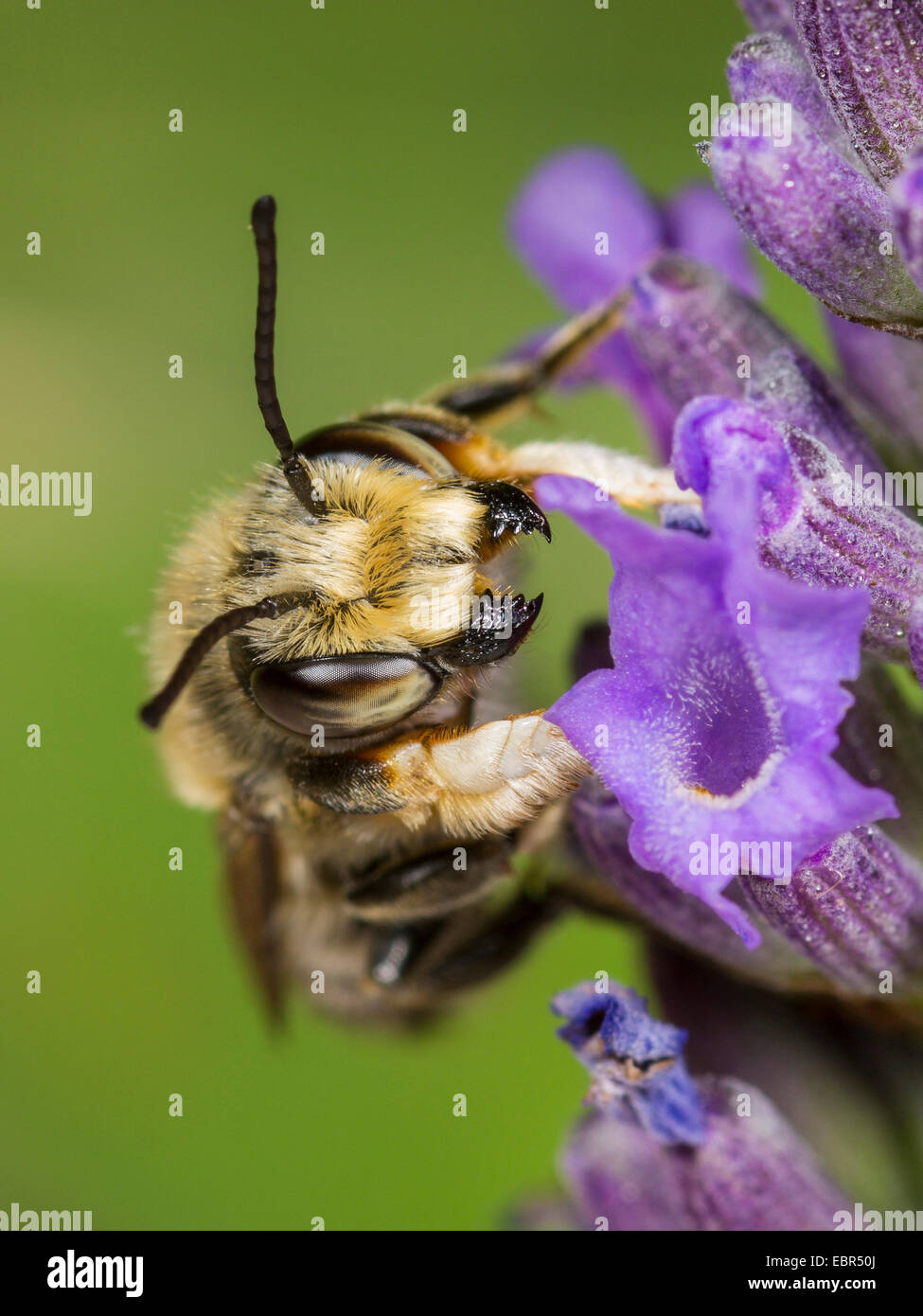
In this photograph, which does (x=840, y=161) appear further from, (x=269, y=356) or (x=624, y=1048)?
(x=624, y=1048)

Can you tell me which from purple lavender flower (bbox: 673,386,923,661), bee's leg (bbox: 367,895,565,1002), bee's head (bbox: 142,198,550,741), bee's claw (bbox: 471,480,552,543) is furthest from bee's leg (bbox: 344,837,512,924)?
purple lavender flower (bbox: 673,386,923,661)

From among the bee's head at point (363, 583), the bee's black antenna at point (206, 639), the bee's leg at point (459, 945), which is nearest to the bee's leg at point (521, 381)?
the bee's head at point (363, 583)

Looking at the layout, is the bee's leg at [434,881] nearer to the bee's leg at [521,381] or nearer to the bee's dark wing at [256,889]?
the bee's dark wing at [256,889]

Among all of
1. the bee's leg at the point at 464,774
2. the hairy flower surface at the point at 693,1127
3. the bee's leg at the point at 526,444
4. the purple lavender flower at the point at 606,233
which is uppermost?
the purple lavender flower at the point at 606,233

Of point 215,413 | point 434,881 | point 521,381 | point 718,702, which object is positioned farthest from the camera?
point 215,413

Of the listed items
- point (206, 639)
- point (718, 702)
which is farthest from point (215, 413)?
point (718, 702)

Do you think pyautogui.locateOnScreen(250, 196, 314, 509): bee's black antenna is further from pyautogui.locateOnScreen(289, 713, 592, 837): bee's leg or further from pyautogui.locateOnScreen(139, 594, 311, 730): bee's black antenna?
pyautogui.locateOnScreen(289, 713, 592, 837): bee's leg
